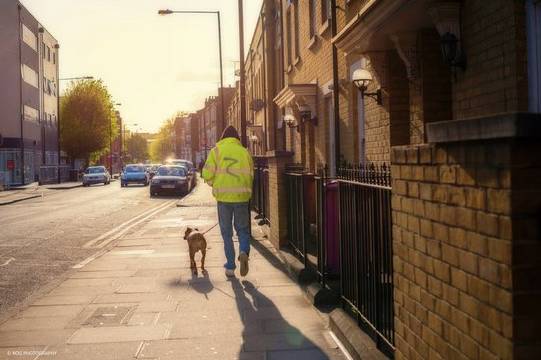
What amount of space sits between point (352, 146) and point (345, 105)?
89 cm

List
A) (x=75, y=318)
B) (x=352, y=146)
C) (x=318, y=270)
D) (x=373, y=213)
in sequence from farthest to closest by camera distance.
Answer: (x=352, y=146), (x=318, y=270), (x=75, y=318), (x=373, y=213)

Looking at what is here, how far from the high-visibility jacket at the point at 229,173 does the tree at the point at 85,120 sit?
189 feet

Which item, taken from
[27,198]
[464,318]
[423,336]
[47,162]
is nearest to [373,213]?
[423,336]

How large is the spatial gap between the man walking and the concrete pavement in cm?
52

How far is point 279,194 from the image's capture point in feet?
29.0

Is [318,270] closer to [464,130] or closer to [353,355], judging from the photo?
[353,355]

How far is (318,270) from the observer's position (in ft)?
21.0

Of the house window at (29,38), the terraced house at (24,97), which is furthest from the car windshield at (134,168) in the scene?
the house window at (29,38)

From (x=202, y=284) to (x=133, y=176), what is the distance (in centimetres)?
3631

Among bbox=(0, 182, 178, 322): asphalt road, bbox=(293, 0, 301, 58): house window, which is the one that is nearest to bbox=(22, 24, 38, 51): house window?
bbox=(0, 182, 178, 322): asphalt road

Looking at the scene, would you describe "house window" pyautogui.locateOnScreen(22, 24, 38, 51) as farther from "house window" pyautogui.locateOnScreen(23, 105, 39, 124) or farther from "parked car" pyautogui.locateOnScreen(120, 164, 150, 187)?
"parked car" pyautogui.locateOnScreen(120, 164, 150, 187)

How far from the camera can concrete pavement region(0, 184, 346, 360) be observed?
471 cm

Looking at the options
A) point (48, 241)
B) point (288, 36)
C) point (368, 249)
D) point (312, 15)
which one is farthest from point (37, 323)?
point (288, 36)

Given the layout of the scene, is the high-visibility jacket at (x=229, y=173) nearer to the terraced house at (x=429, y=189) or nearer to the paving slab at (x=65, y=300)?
the terraced house at (x=429, y=189)
